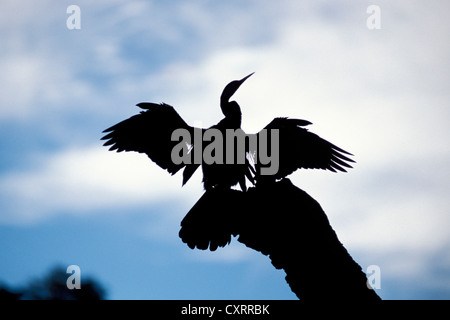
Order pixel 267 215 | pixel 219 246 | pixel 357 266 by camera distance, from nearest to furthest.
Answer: pixel 357 266, pixel 267 215, pixel 219 246

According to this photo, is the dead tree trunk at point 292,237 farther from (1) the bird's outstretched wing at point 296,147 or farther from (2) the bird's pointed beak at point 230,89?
(2) the bird's pointed beak at point 230,89

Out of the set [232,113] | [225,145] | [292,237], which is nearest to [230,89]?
[232,113]

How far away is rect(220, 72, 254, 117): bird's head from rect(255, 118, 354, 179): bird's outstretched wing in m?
0.45

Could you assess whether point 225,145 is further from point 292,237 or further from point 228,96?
point 292,237

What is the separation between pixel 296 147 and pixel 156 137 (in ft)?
4.51

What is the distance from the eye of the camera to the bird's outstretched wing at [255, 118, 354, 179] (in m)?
5.00

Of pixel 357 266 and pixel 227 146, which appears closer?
pixel 357 266

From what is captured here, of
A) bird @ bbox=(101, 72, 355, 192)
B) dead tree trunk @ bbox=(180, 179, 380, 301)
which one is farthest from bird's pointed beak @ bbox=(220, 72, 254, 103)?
dead tree trunk @ bbox=(180, 179, 380, 301)
